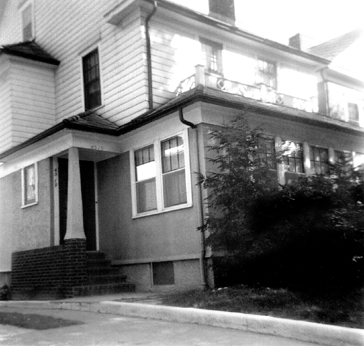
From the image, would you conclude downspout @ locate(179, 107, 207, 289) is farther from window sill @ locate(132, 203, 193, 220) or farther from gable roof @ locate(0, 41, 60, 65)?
gable roof @ locate(0, 41, 60, 65)

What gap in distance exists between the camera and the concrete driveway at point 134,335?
19.3ft

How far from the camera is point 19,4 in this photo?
18859 mm

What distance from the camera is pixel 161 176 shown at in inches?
466

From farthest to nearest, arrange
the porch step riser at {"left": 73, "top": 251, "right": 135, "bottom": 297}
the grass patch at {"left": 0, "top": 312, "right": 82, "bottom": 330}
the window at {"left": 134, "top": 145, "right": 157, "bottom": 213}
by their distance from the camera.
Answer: the window at {"left": 134, "top": 145, "right": 157, "bottom": 213} < the porch step riser at {"left": 73, "top": 251, "right": 135, "bottom": 297} < the grass patch at {"left": 0, "top": 312, "right": 82, "bottom": 330}

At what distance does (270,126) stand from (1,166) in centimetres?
808

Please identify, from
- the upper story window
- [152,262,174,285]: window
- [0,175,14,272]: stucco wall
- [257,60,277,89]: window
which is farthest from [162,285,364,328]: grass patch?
the upper story window

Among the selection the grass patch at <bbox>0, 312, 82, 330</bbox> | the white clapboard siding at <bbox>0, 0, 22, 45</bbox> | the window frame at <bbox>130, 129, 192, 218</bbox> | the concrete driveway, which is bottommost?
the grass patch at <bbox>0, 312, 82, 330</bbox>

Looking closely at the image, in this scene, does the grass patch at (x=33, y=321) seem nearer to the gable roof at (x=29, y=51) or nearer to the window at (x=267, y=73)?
the gable roof at (x=29, y=51)

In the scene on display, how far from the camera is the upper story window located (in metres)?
15.9

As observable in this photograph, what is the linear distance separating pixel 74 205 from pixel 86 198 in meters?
2.00

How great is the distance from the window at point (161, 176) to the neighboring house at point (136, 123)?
3 centimetres

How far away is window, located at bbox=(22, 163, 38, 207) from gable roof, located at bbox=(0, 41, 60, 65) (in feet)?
Answer: 12.3

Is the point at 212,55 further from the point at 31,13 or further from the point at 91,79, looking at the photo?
the point at 31,13

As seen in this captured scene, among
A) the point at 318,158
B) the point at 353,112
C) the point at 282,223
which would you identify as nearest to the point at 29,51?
the point at 318,158
